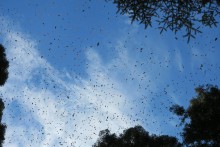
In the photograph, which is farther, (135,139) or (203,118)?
(135,139)

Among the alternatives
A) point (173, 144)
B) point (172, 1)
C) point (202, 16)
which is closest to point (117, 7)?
point (172, 1)

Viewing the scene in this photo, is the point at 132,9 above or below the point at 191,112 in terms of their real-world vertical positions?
below

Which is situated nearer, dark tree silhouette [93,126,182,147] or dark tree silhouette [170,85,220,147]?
dark tree silhouette [170,85,220,147]

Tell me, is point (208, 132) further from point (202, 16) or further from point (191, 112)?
point (202, 16)

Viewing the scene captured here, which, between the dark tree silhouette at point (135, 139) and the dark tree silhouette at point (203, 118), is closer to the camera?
the dark tree silhouette at point (203, 118)
